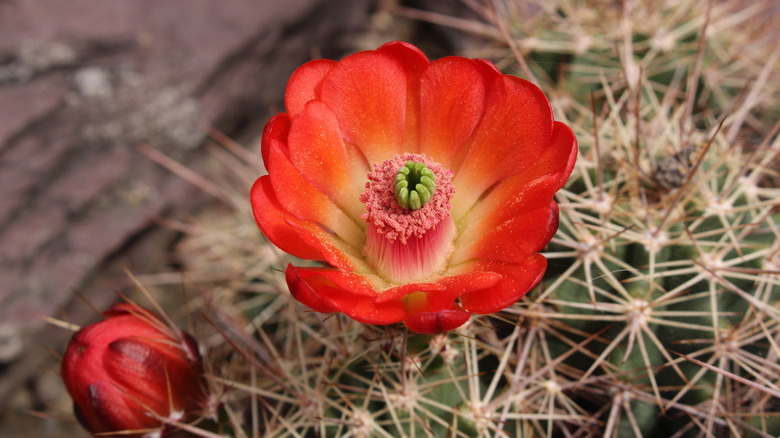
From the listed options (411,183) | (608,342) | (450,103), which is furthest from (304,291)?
(608,342)

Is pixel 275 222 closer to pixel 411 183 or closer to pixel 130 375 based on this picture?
pixel 411 183

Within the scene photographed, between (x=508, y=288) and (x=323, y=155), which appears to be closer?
(x=508, y=288)

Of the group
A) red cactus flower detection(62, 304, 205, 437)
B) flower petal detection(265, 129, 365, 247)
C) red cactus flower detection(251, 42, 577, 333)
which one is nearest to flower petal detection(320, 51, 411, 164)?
red cactus flower detection(251, 42, 577, 333)

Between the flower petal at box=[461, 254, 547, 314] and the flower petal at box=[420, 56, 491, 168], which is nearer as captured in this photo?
the flower petal at box=[461, 254, 547, 314]

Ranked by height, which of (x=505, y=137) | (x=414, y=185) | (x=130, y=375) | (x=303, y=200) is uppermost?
(x=505, y=137)

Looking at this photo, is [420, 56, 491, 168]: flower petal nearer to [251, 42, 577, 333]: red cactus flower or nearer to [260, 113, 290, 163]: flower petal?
[251, 42, 577, 333]: red cactus flower

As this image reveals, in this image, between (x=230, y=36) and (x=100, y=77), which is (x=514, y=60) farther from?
(x=100, y=77)

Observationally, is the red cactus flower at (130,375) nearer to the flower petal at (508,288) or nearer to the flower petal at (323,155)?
the flower petal at (323,155)

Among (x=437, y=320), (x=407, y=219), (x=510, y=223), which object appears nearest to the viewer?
(x=437, y=320)
